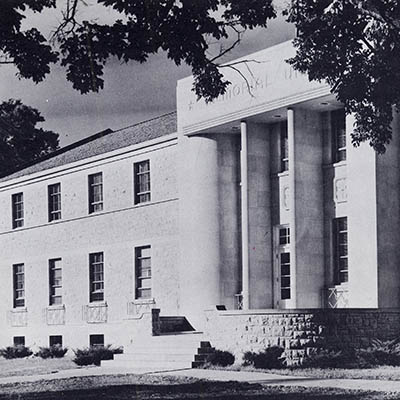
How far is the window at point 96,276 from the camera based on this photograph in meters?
36.6

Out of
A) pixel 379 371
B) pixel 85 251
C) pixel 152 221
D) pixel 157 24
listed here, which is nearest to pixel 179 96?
pixel 152 221

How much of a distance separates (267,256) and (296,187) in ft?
10.0

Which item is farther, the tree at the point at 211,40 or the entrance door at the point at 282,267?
the entrance door at the point at 282,267

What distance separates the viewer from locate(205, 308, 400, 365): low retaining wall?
24469 millimetres

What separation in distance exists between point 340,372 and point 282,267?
28.8 feet

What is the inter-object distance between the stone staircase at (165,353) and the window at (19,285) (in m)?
13.5

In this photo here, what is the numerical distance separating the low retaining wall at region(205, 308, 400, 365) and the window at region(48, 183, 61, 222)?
15.6 metres

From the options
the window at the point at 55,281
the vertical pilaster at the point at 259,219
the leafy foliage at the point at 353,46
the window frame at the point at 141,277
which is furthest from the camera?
the window at the point at 55,281

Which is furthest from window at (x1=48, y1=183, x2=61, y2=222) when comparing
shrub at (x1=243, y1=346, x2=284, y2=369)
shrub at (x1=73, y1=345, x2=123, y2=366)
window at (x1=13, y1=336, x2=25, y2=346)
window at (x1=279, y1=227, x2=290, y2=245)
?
shrub at (x1=243, y1=346, x2=284, y2=369)

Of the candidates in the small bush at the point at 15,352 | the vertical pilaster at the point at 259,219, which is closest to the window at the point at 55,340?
the small bush at the point at 15,352

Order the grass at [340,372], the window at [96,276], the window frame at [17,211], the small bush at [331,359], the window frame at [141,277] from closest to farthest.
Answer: the grass at [340,372] < the small bush at [331,359] < the window frame at [141,277] < the window at [96,276] < the window frame at [17,211]

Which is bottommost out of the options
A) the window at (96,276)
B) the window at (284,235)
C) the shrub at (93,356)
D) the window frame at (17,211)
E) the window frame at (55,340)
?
the window frame at (55,340)

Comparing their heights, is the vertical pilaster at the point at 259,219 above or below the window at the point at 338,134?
below

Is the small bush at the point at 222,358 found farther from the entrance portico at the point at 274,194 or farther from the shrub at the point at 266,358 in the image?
the entrance portico at the point at 274,194
